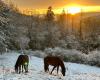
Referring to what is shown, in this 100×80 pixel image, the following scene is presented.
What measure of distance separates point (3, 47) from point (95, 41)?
46559 millimetres

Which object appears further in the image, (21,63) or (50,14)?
(50,14)

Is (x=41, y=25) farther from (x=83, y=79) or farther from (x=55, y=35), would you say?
(x=83, y=79)

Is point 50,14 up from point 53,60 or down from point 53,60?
up

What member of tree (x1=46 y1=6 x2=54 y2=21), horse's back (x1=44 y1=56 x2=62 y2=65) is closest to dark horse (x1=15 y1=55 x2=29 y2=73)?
horse's back (x1=44 y1=56 x2=62 y2=65)

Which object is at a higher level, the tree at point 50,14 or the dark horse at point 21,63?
the tree at point 50,14

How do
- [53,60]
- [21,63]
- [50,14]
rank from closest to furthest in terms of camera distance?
[21,63] → [53,60] → [50,14]

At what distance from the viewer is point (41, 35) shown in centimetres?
8569

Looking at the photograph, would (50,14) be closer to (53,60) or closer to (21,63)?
(53,60)

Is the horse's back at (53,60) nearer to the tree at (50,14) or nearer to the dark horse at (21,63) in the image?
the dark horse at (21,63)

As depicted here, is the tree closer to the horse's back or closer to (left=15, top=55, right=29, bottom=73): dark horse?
the horse's back

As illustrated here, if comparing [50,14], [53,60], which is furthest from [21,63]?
[50,14]

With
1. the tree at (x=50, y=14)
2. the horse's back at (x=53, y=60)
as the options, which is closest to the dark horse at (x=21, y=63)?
the horse's back at (x=53, y=60)

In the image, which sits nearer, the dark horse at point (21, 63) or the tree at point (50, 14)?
the dark horse at point (21, 63)

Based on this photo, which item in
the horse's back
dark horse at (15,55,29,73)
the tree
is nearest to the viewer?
dark horse at (15,55,29,73)
